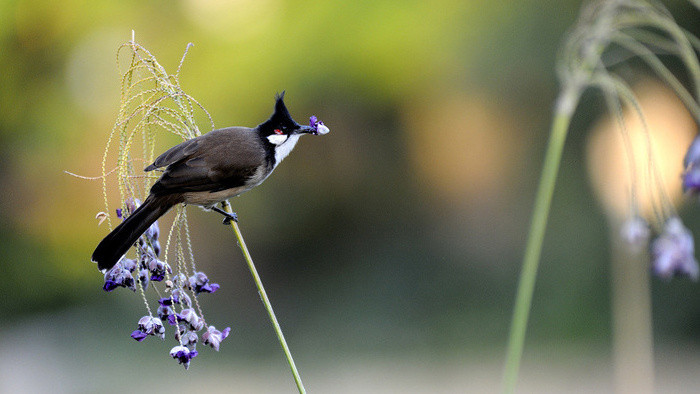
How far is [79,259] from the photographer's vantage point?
6.02 metres

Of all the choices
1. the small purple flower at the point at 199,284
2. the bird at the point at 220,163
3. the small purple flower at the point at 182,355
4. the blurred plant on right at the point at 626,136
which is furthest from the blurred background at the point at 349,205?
the small purple flower at the point at 182,355

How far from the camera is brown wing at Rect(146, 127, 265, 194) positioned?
3.99 ft

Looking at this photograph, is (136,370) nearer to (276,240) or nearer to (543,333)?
(276,240)

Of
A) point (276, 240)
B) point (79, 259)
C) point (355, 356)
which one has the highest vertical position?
point (276, 240)

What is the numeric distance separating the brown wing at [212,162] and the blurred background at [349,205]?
4119mm

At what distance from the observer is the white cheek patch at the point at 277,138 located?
4.14 feet

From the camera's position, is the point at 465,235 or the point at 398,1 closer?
the point at 398,1

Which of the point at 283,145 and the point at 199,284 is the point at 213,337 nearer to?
the point at 199,284

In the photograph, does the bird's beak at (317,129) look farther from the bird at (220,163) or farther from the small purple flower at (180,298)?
the small purple flower at (180,298)

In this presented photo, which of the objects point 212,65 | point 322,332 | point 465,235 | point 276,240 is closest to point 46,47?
point 212,65

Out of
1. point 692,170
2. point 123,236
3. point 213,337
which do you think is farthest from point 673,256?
point 123,236

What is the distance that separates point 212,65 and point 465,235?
9.36 ft

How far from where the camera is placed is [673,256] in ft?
3.73

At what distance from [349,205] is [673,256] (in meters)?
6.00
